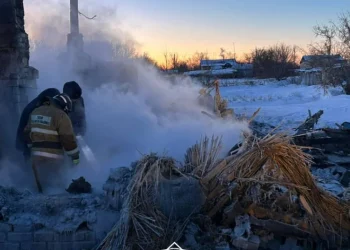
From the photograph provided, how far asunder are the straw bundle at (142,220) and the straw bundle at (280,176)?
0.59 meters

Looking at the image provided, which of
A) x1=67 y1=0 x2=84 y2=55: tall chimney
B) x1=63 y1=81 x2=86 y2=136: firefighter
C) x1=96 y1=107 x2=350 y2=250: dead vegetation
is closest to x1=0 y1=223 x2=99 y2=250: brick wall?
x1=96 y1=107 x2=350 y2=250: dead vegetation

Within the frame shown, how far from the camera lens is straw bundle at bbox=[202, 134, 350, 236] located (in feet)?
14.9

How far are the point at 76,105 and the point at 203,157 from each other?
307cm

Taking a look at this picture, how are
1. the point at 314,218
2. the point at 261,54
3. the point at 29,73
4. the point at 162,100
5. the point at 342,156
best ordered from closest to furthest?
the point at 314,218, the point at 29,73, the point at 342,156, the point at 162,100, the point at 261,54

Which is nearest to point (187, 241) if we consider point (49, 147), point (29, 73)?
point (49, 147)

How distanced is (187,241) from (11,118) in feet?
14.6

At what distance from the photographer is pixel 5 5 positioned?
7.25 metres

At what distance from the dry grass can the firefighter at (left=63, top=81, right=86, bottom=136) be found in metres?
2.79

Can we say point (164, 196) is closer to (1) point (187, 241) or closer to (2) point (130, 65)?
(1) point (187, 241)

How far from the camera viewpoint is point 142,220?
438 cm

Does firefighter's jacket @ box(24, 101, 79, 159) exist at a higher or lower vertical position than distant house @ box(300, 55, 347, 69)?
lower

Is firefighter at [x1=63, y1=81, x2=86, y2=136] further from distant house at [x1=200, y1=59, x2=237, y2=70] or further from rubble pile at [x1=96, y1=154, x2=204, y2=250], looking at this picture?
distant house at [x1=200, y1=59, x2=237, y2=70]

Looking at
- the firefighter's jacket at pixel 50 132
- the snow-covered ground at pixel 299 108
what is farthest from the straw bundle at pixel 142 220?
the snow-covered ground at pixel 299 108

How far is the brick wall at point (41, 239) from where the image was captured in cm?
468
